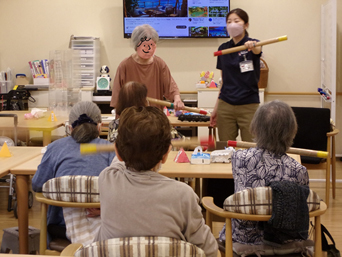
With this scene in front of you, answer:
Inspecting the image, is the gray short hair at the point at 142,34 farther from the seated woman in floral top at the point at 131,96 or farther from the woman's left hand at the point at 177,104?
the seated woman in floral top at the point at 131,96

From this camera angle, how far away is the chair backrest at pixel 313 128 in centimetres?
391

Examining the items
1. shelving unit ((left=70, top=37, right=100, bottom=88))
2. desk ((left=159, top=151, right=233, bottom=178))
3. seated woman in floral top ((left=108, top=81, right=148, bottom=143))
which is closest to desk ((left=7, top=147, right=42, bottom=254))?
seated woman in floral top ((left=108, top=81, right=148, bottom=143))

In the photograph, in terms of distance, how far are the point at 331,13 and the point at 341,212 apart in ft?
7.84

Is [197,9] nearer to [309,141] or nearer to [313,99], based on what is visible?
[313,99]

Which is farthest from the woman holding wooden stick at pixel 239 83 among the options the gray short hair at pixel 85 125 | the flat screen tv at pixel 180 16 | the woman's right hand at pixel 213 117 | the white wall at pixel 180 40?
the white wall at pixel 180 40

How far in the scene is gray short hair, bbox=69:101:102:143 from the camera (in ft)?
7.48

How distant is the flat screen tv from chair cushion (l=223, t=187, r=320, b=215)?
472cm

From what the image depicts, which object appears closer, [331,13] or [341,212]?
[341,212]

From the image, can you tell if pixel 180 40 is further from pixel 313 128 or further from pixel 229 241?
pixel 229 241

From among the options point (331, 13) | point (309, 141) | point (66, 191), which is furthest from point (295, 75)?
point (66, 191)

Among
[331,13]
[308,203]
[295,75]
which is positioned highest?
[331,13]

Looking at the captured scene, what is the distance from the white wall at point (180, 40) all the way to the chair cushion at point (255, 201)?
4717 mm

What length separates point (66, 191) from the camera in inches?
75.6

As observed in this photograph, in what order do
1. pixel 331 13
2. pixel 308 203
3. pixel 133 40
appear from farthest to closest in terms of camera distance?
pixel 331 13, pixel 133 40, pixel 308 203
